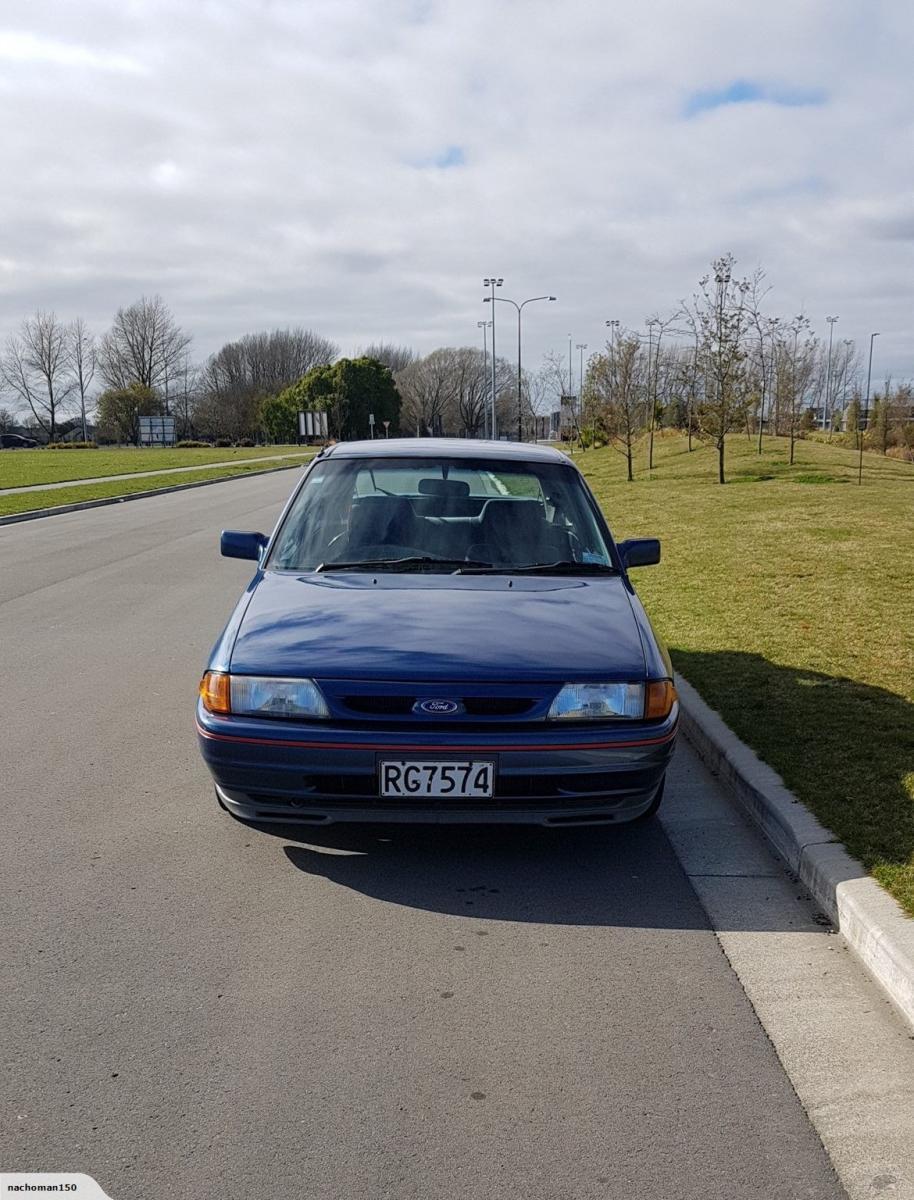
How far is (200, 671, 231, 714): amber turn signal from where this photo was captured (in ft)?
13.0

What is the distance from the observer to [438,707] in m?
3.80

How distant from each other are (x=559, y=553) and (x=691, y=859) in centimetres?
164

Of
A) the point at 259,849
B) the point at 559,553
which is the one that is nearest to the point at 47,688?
the point at 259,849

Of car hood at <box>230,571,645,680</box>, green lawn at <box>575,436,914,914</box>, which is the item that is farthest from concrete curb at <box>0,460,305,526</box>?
car hood at <box>230,571,645,680</box>

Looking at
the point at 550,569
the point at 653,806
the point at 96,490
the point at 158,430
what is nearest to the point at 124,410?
the point at 158,430

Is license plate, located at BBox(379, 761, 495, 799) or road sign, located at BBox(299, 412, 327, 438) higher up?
road sign, located at BBox(299, 412, 327, 438)

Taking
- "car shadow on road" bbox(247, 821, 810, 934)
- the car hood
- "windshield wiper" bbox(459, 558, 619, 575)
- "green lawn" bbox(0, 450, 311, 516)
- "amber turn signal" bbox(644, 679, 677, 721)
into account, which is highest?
"windshield wiper" bbox(459, 558, 619, 575)

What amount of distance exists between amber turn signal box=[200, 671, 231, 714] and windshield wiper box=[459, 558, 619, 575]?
133 centimetres

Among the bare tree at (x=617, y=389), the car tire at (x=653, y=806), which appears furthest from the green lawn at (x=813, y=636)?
the bare tree at (x=617, y=389)

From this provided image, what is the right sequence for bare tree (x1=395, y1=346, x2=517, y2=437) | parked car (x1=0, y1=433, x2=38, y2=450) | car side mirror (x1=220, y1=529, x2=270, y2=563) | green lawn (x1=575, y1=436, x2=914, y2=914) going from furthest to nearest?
bare tree (x1=395, y1=346, x2=517, y2=437)
parked car (x1=0, y1=433, x2=38, y2=450)
car side mirror (x1=220, y1=529, x2=270, y2=563)
green lawn (x1=575, y1=436, x2=914, y2=914)

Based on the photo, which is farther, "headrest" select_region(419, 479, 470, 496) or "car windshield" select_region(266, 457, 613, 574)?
"headrest" select_region(419, 479, 470, 496)

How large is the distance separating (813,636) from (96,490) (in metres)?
25.5

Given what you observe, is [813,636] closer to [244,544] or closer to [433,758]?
[244,544]

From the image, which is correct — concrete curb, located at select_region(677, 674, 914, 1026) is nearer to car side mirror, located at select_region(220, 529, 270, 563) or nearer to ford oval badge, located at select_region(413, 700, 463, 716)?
ford oval badge, located at select_region(413, 700, 463, 716)
